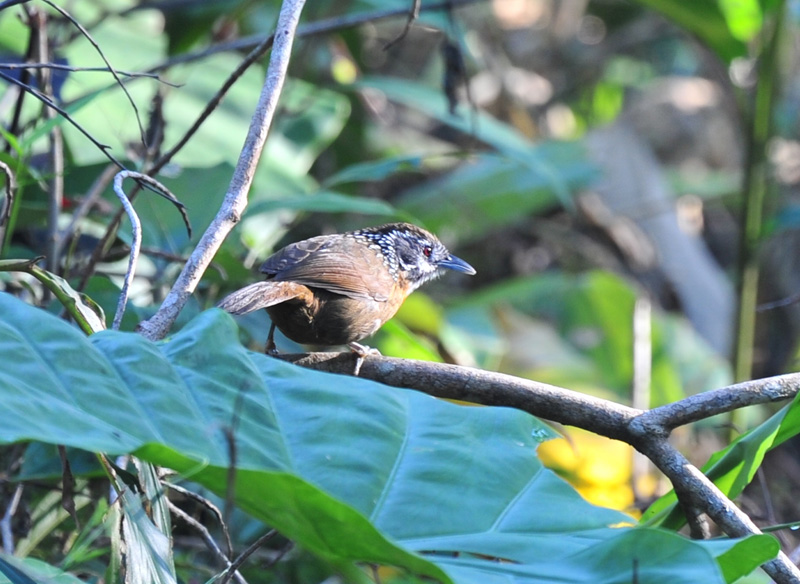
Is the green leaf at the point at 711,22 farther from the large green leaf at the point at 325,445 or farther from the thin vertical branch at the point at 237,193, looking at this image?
the large green leaf at the point at 325,445

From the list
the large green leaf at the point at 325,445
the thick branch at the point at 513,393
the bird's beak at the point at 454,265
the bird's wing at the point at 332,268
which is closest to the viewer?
the large green leaf at the point at 325,445

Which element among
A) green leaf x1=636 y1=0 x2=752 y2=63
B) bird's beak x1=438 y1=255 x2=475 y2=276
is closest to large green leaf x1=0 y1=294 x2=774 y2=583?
bird's beak x1=438 y1=255 x2=475 y2=276

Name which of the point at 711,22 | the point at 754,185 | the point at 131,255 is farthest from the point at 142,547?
the point at 711,22

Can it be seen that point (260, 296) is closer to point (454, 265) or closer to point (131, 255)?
→ point (131, 255)

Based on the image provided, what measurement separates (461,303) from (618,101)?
166 inches

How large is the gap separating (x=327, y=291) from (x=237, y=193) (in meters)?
1.26

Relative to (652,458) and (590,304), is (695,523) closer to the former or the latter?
(652,458)

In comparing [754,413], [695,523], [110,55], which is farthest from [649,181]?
[695,523]

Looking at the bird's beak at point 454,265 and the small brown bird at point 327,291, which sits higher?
the bird's beak at point 454,265

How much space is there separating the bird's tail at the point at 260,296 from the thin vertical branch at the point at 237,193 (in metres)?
0.60

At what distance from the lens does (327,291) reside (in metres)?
3.44

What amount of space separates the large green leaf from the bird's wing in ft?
4.94

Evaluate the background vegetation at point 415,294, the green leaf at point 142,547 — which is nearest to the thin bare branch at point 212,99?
the background vegetation at point 415,294

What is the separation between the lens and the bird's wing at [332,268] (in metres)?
3.35
